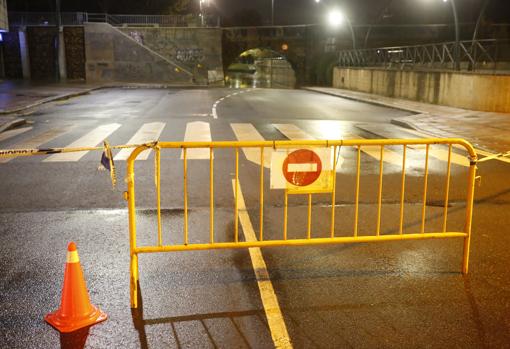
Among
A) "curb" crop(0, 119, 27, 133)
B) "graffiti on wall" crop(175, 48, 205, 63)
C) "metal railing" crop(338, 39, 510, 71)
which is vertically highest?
"graffiti on wall" crop(175, 48, 205, 63)

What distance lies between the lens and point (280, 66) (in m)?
82.6

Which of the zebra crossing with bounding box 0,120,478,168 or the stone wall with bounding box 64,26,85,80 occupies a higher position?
the stone wall with bounding box 64,26,85,80

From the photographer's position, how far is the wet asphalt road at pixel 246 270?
3.98m

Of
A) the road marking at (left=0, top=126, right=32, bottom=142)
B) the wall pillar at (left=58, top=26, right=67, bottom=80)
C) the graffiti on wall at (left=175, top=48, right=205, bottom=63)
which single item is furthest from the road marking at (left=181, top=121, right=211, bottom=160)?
the graffiti on wall at (left=175, top=48, right=205, bottom=63)

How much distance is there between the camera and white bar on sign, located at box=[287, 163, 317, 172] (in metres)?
5.00

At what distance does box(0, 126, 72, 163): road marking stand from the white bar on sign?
772 cm

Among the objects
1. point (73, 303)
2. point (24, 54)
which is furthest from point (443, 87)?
point (24, 54)

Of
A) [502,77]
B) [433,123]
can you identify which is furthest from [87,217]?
[502,77]

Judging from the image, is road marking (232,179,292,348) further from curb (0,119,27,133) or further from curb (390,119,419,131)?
curb (0,119,27,133)

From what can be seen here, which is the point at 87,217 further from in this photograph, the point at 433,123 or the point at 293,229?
the point at 433,123

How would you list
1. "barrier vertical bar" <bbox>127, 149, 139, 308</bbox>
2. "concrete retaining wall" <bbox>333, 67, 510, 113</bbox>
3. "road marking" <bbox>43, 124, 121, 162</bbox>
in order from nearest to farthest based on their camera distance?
"barrier vertical bar" <bbox>127, 149, 139, 308</bbox> → "road marking" <bbox>43, 124, 121, 162</bbox> → "concrete retaining wall" <bbox>333, 67, 510, 113</bbox>

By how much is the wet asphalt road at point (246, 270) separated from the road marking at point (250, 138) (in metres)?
1.17

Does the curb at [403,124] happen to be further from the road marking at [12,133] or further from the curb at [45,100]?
the curb at [45,100]

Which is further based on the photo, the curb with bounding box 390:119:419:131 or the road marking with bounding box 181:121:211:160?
the curb with bounding box 390:119:419:131
